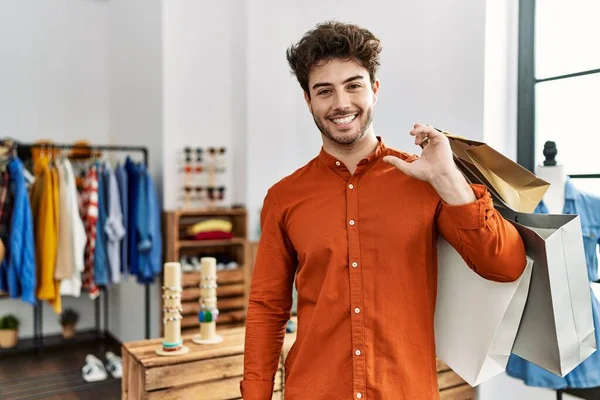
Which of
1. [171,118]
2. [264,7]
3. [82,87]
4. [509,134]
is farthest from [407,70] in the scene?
[82,87]

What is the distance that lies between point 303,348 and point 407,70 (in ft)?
6.46

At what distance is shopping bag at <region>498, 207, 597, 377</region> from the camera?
49.7 inches

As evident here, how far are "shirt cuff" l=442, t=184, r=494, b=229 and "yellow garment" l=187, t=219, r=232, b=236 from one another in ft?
9.13

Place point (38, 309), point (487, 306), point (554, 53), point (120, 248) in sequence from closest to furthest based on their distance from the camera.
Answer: point (487, 306), point (554, 53), point (120, 248), point (38, 309)

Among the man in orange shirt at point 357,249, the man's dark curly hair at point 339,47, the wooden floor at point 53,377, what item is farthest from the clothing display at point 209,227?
the man's dark curly hair at point 339,47

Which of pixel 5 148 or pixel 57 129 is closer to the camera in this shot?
pixel 5 148

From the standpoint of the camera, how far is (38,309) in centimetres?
459

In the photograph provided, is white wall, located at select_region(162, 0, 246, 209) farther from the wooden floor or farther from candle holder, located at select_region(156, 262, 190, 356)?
candle holder, located at select_region(156, 262, 190, 356)

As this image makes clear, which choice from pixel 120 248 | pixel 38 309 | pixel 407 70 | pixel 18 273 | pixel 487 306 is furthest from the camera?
pixel 38 309

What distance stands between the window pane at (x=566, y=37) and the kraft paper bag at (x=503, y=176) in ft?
4.64

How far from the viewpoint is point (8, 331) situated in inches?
168

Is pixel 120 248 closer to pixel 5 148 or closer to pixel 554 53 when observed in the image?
pixel 5 148

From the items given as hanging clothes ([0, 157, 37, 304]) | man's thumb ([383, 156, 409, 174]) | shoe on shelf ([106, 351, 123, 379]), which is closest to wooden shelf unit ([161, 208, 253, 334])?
shoe on shelf ([106, 351, 123, 379])

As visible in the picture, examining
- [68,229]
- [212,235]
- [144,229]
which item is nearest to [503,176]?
A: [212,235]
